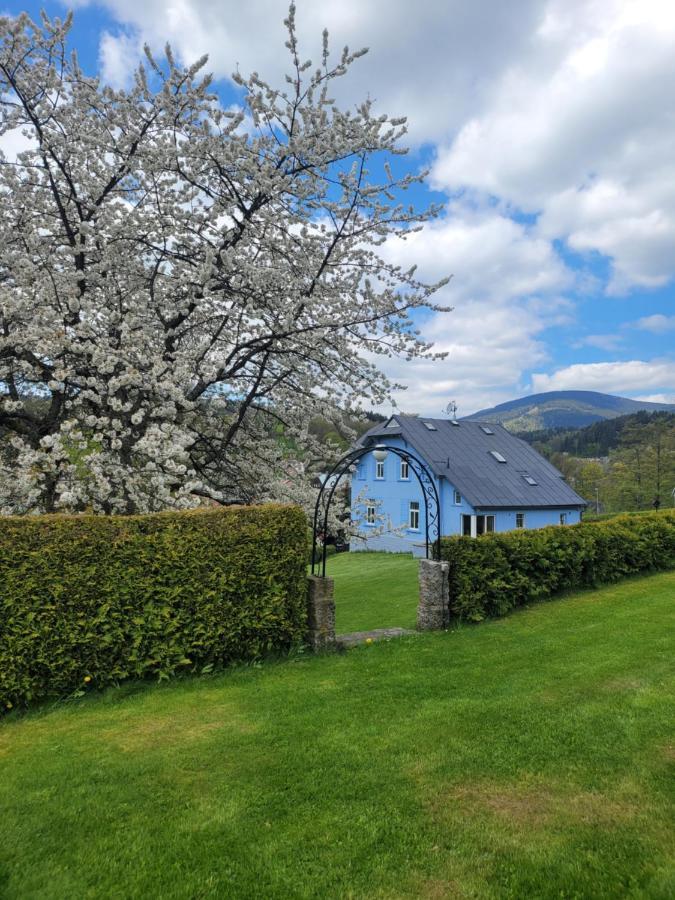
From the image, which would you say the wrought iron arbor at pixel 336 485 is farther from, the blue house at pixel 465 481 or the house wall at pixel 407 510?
the blue house at pixel 465 481

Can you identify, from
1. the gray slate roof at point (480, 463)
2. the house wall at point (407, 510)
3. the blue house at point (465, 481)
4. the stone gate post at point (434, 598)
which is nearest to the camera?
the stone gate post at point (434, 598)

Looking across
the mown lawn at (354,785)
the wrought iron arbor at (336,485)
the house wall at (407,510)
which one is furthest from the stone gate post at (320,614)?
the house wall at (407,510)

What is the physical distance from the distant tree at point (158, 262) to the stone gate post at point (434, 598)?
2928 mm

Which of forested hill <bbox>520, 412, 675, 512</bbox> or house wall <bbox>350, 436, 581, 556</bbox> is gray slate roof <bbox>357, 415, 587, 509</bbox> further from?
forested hill <bbox>520, 412, 675, 512</bbox>

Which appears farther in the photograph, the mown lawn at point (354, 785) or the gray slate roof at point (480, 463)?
the gray slate roof at point (480, 463)

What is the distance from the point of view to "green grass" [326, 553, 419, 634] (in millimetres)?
10164

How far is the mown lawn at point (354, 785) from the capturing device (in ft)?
8.82

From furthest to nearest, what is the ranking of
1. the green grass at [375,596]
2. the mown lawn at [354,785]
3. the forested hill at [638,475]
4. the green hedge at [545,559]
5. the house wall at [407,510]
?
the forested hill at [638,475] < the house wall at [407,510] < the green grass at [375,596] < the green hedge at [545,559] < the mown lawn at [354,785]

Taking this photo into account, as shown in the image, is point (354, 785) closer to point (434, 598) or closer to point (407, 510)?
point (434, 598)

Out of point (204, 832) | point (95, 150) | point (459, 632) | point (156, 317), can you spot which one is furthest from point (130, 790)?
point (95, 150)

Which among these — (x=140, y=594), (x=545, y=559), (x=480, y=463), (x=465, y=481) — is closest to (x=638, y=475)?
(x=480, y=463)

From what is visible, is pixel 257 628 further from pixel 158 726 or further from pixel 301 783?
pixel 301 783

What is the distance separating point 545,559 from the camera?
9078 mm

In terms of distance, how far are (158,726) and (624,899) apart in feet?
11.8
